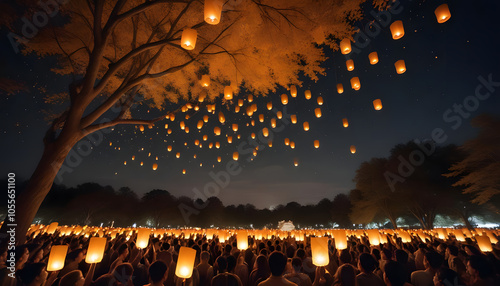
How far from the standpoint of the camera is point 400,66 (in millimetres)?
6270

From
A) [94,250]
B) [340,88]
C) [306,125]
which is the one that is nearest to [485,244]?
[340,88]

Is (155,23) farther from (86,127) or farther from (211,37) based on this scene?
(86,127)

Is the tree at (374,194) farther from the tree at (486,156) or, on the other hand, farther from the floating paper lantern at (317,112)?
the floating paper lantern at (317,112)

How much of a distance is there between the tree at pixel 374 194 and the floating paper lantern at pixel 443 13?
24.9 metres

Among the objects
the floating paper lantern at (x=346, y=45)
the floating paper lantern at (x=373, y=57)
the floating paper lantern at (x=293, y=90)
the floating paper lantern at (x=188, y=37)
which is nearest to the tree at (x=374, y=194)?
the floating paper lantern at (x=293, y=90)

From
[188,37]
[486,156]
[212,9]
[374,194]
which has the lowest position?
[212,9]

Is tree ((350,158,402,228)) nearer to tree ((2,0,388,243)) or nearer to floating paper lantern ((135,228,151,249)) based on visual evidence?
tree ((2,0,388,243))

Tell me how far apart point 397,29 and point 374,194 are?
27.0 meters

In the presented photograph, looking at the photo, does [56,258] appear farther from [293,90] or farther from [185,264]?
[293,90]

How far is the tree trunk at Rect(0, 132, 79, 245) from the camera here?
4832mm

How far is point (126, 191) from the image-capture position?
45.7 metres

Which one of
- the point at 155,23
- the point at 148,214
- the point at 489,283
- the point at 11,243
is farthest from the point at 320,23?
the point at 148,214

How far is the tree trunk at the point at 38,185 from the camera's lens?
4.83 m

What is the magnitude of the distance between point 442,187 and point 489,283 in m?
26.4
